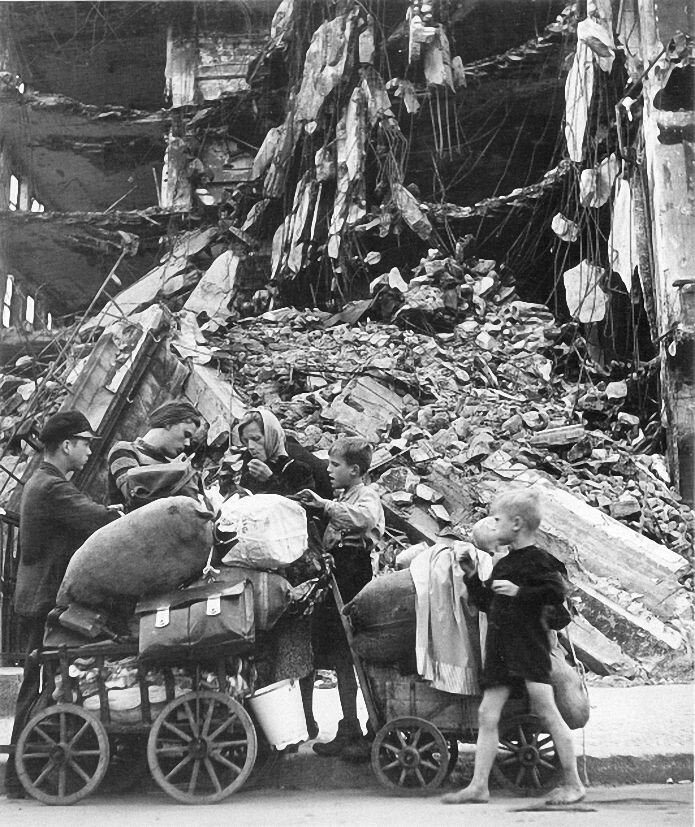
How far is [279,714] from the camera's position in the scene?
3076mm

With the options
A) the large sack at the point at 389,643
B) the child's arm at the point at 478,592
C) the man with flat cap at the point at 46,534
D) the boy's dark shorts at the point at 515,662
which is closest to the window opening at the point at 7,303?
the man with flat cap at the point at 46,534

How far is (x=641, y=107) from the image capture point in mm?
4676

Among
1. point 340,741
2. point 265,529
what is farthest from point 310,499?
point 340,741

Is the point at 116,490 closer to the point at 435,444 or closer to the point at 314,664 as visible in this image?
the point at 314,664

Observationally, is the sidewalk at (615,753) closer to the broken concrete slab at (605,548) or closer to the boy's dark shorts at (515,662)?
the boy's dark shorts at (515,662)

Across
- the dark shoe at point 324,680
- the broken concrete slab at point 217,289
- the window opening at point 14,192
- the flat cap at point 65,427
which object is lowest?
the dark shoe at point 324,680

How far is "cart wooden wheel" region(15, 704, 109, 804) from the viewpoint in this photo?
9.61ft

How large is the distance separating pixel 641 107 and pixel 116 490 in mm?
Answer: 3245

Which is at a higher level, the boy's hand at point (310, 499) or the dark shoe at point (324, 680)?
the boy's hand at point (310, 499)

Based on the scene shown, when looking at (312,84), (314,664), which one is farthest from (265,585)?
(312,84)

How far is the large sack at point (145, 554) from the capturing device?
2930mm

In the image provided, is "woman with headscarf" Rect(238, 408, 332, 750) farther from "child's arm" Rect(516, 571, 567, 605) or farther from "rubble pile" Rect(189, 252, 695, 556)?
"child's arm" Rect(516, 571, 567, 605)

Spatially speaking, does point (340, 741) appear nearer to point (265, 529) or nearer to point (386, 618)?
point (386, 618)

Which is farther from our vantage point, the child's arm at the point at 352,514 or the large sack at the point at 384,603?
the child's arm at the point at 352,514
